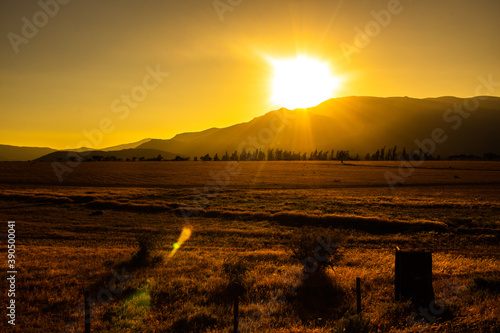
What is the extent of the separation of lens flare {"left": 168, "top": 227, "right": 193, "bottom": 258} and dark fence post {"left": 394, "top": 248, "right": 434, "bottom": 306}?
12.0 metres

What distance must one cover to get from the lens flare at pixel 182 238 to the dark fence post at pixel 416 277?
12.0 metres

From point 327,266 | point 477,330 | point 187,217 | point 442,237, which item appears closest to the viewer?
point 477,330

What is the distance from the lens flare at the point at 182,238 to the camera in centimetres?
1892

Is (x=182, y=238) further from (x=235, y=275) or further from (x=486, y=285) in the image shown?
(x=486, y=285)

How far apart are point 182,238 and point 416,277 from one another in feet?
55.7

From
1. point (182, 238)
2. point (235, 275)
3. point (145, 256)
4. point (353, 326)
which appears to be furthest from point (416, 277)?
point (182, 238)

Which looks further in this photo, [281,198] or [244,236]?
[281,198]

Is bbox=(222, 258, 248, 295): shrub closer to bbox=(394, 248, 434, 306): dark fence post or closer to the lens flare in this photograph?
bbox=(394, 248, 434, 306): dark fence post

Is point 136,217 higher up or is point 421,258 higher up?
point 421,258

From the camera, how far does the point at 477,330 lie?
7.44 metres

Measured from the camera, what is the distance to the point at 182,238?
22984mm

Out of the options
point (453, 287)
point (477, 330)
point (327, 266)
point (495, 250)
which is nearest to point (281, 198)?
point (495, 250)

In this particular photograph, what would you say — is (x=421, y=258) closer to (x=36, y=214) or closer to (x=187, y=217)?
(x=187, y=217)

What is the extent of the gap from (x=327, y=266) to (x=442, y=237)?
540 inches
